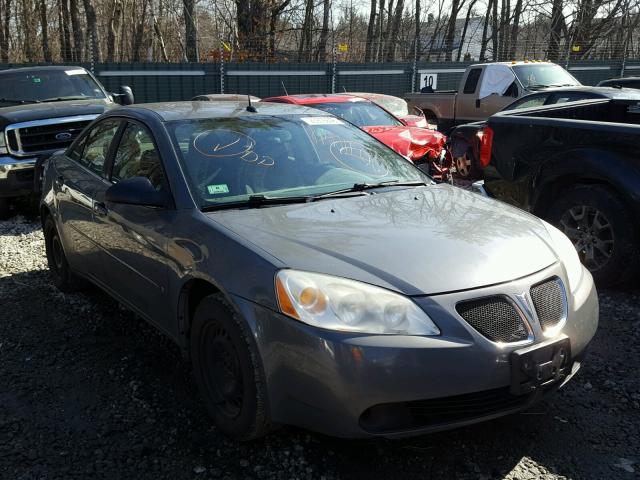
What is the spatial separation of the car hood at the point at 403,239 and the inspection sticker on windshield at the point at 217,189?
0.70 ft

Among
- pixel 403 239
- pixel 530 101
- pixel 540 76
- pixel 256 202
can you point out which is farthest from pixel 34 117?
pixel 540 76

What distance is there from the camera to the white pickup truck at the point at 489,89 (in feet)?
43.6

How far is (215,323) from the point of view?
119 inches

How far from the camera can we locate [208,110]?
4.23 meters

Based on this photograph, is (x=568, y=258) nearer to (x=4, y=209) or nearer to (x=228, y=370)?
(x=228, y=370)

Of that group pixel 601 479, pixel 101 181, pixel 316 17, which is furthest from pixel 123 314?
pixel 316 17

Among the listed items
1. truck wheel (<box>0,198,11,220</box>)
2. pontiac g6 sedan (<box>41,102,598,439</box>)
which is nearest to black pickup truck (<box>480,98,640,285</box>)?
pontiac g6 sedan (<box>41,102,598,439</box>)

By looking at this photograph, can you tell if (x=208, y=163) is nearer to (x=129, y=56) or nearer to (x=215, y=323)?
(x=215, y=323)

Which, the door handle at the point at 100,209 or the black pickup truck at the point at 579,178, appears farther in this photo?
the black pickup truck at the point at 579,178

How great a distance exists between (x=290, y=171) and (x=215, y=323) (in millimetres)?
1128

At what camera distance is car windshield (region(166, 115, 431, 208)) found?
3553 mm

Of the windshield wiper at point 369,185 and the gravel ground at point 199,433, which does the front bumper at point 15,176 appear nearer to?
the gravel ground at point 199,433

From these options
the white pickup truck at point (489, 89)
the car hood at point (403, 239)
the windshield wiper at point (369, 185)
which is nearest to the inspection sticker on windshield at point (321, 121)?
the windshield wiper at point (369, 185)

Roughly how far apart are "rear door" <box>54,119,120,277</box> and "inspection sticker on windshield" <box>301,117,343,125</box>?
1.30m
